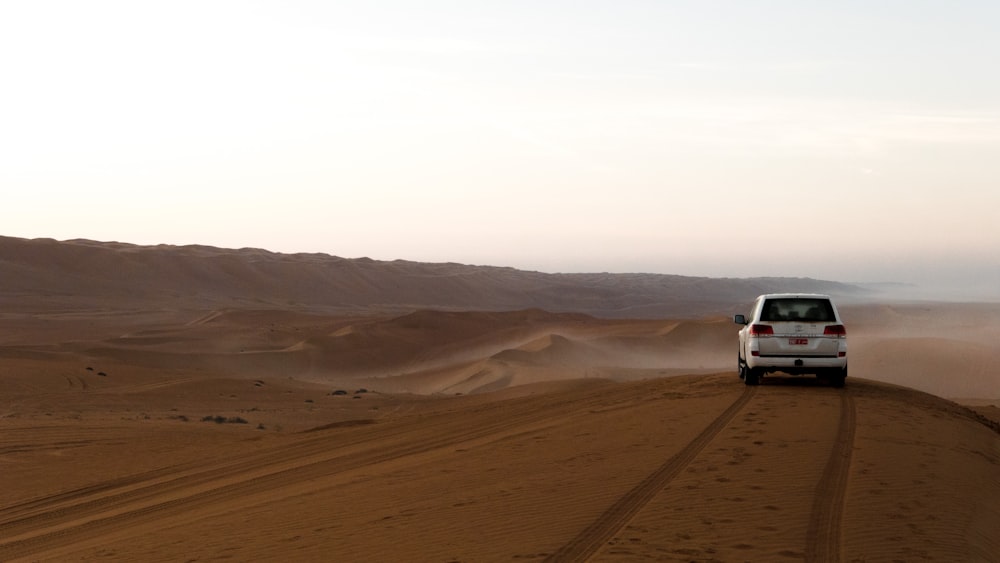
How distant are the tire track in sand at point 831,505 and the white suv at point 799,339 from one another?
4.25 meters

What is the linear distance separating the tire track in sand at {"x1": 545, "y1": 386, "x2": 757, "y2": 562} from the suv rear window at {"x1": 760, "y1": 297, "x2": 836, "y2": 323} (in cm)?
486

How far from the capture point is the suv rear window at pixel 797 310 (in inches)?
655

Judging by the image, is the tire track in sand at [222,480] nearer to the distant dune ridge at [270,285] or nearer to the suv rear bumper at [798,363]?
the suv rear bumper at [798,363]

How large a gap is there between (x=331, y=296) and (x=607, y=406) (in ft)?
309

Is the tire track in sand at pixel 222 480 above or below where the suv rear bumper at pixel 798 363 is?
below

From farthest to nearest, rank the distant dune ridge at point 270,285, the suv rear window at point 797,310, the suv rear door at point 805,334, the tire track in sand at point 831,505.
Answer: the distant dune ridge at point 270,285 → the suv rear window at point 797,310 → the suv rear door at point 805,334 → the tire track in sand at point 831,505

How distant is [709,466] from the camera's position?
10055 mm

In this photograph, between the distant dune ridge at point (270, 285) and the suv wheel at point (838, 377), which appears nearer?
the suv wheel at point (838, 377)

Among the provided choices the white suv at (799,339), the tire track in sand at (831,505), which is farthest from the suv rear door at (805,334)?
the tire track in sand at (831,505)

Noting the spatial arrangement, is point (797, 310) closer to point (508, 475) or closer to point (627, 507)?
point (508, 475)

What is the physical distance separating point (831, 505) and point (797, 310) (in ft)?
30.5

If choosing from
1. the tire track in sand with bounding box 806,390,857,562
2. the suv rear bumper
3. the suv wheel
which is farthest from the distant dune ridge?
the tire track in sand with bounding box 806,390,857,562

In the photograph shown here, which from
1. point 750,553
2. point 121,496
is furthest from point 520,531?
point 121,496

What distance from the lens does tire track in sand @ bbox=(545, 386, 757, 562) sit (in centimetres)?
712
